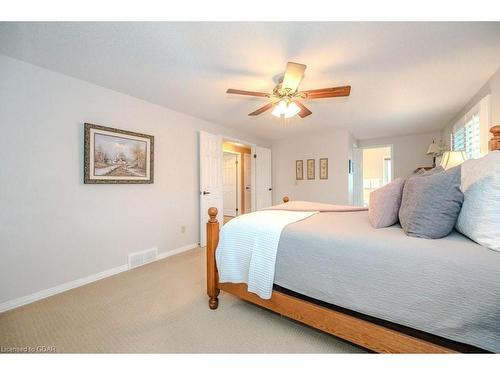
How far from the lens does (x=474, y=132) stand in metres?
2.62

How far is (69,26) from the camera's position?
1.43m

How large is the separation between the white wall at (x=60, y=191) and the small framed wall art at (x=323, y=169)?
3.46 meters

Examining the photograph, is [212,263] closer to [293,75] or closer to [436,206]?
[436,206]

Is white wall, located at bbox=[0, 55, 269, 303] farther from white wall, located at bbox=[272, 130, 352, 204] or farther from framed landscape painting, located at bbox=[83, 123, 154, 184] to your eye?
white wall, located at bbox=[272, 130, 352, 204]

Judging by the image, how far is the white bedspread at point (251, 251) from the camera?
141 centimetres

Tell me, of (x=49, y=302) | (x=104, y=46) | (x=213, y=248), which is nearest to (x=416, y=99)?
(x=213, y=248)

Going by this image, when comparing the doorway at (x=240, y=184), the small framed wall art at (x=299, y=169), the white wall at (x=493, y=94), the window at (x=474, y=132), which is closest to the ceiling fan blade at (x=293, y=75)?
the white wall at (x=493, y=94)

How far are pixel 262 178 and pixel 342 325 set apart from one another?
411cm

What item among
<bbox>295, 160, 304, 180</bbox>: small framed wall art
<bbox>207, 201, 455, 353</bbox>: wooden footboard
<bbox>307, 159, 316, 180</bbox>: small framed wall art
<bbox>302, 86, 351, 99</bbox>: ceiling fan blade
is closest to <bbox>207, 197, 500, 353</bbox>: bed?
<bbox>207, 201, 455, 353</bbox>: wooden footboard

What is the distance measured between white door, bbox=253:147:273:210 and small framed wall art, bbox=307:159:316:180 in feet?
3.26

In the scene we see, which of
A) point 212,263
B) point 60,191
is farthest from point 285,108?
point 60,191

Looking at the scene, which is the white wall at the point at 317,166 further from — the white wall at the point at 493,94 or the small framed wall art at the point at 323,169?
the white wall at the point at 493,94

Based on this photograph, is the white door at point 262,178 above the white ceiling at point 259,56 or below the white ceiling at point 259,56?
below
